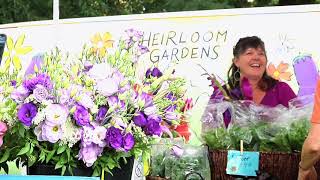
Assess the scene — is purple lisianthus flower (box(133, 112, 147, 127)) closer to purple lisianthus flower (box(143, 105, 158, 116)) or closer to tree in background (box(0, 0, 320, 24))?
purple lisianthus flower (box(143, 105, 158, 116))

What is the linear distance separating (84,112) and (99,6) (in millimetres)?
4621

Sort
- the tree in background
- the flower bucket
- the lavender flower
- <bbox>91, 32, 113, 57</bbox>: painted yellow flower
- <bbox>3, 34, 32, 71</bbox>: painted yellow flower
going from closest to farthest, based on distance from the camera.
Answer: the lavender flower
the flower bucket
<bbox>91, 32, 113, 57</bbox>: painted yellow flower
<bbox>3, 34, 32, 71</bbox>: painted yellow flower
the tree in background

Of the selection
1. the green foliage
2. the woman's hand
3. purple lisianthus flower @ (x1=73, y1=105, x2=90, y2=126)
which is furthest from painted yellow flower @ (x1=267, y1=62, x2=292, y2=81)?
purple lisianthus flower @ (x1=73, y1=105, x2=90, y2=126)

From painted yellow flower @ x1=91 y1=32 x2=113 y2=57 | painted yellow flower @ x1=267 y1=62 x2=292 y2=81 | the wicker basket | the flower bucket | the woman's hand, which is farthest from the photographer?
painted yellow flower @ x1=91 y1=32 x2=113 y2=57

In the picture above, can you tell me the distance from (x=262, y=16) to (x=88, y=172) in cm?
138

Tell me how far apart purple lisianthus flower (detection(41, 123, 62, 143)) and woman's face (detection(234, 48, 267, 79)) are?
1373 mm

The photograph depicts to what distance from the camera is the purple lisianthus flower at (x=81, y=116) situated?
136 centimetres

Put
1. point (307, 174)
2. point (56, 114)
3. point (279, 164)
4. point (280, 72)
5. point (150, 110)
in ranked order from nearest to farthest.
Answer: point (56, 114)
point (150, 110)
point (307, 174)
point (279, 164)
point (280, 72)

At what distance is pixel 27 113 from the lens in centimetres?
138

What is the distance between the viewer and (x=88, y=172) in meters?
1.46

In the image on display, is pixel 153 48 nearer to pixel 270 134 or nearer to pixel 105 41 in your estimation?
pixel 105 41

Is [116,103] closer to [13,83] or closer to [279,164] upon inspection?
[13,83]

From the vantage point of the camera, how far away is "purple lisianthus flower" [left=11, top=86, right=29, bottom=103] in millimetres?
1398

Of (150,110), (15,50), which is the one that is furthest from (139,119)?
(15,50)
